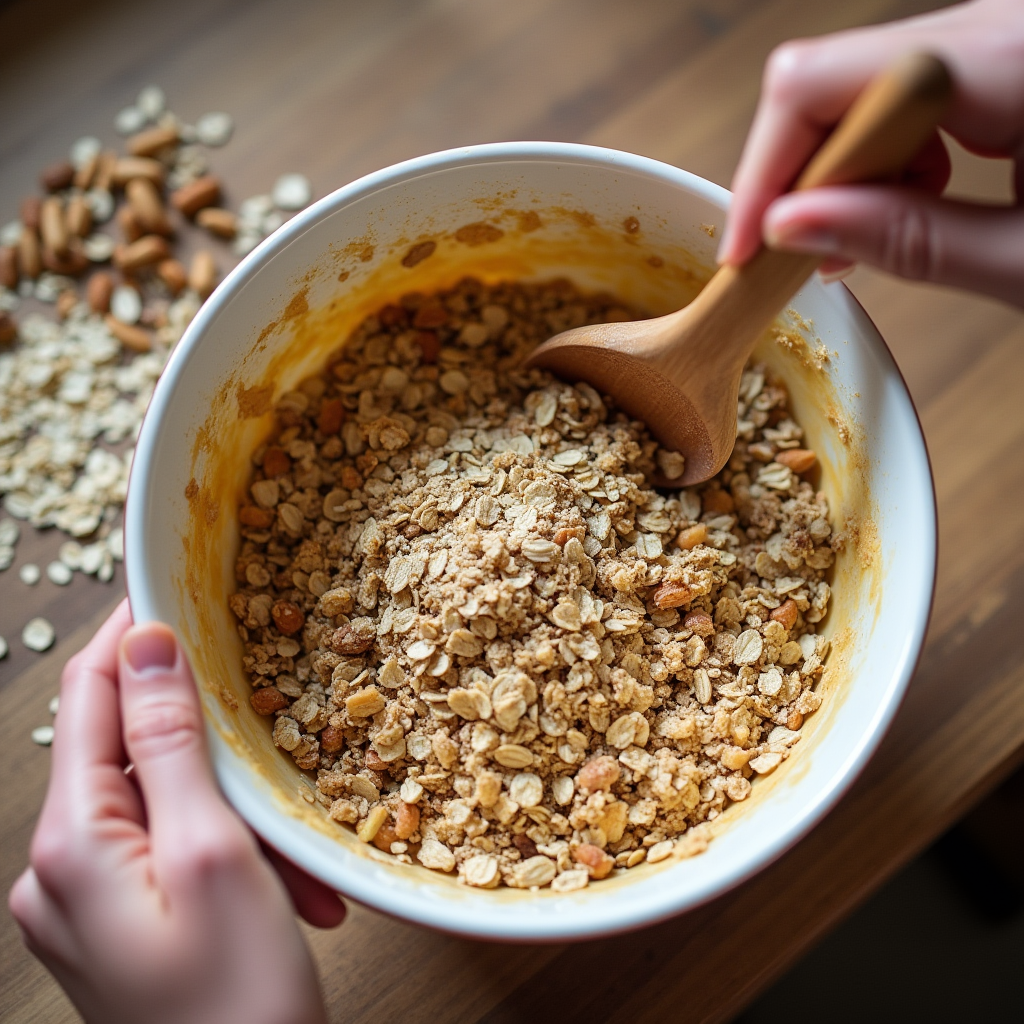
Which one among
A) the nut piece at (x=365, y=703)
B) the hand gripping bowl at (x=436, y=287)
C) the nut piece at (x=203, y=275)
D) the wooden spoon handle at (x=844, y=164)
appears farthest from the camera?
the nut piece at (x=203, y=275)

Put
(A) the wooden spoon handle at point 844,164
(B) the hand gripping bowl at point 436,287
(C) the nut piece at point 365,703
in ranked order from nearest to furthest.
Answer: (A) the wooden spoon handle at point 844,164 < (B) the hand gripping bowl at point 436,287 < (C) the nut piece at point 365,703

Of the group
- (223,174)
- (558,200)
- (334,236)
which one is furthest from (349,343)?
(223,174)

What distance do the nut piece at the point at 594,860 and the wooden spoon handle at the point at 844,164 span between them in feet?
1.38

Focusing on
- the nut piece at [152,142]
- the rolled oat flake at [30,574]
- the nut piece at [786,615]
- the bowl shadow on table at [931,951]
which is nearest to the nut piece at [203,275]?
the nut piece at [152,142]

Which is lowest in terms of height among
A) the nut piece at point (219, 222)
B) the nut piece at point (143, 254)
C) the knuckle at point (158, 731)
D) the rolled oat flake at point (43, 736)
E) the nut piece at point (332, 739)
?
the rolled oat flake at point (43, 736)

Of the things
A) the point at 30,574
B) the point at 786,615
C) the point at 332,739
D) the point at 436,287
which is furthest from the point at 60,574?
the point at 786,615

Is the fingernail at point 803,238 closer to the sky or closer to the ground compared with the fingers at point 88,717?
closer to the sky

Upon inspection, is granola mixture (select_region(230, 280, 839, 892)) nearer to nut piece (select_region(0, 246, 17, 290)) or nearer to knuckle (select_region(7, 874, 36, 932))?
knuckle (select_region(7, 874, 36, 932))

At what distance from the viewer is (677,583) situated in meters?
0.78

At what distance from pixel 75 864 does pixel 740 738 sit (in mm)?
525

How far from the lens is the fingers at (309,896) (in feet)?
2.39

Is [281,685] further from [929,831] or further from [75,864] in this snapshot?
[929,831]

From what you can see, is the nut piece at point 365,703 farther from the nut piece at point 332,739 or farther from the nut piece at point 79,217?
the nut piece at point 79,217

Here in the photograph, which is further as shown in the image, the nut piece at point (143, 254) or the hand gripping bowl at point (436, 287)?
the nut piece at point (143, 254)
